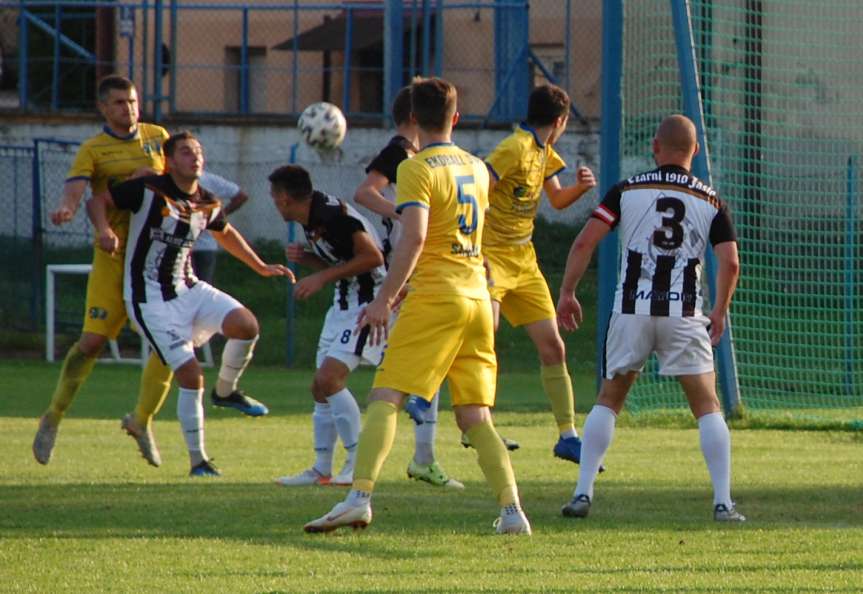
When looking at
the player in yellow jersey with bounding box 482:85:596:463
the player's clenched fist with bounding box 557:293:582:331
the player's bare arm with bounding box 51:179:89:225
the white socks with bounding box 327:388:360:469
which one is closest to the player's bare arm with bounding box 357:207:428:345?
the player's clenched fist with bounding box 557:293:582:331

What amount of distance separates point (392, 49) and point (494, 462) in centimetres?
1851

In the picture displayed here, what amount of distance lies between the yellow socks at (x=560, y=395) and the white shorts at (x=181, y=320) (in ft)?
6.64

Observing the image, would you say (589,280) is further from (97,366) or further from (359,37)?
(359,37)

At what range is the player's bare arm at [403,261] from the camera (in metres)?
6.98

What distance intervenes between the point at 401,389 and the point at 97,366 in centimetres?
1278

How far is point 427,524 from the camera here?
7.77 m

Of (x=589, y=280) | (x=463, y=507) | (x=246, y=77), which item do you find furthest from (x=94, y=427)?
(x=246, y=77)

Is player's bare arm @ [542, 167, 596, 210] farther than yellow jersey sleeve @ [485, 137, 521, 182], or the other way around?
yellow jersey sleeve @ [485, 137, 521, 182]

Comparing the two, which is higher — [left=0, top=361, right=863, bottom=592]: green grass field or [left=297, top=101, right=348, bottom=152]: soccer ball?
[left=297, top=101, right=348, bottom=152]: soccer ball

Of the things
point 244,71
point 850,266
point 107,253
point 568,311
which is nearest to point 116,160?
point 107,253

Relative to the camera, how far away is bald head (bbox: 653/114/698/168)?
8.02 metres

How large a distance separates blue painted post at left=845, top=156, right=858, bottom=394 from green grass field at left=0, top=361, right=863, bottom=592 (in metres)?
2.54

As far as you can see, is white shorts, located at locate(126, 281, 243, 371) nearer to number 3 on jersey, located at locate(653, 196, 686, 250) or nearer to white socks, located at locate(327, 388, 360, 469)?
white socks, located at locate(327, 388, 360, 469)

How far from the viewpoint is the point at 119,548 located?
23.1ft
